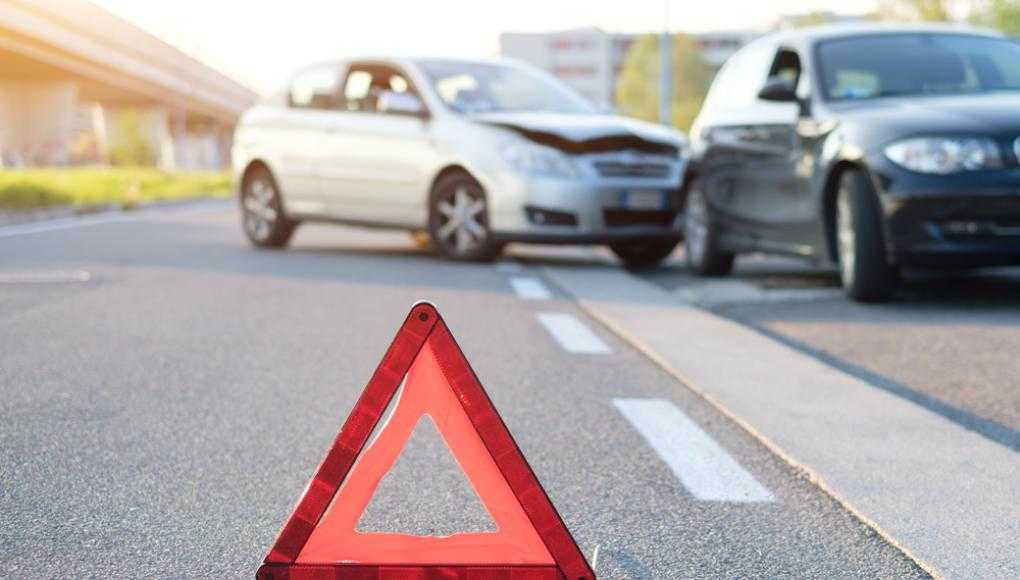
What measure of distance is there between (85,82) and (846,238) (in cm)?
5653

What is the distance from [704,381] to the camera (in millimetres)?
6355

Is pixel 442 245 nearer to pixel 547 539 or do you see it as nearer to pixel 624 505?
pixel 624 505

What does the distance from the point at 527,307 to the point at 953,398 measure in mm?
3473

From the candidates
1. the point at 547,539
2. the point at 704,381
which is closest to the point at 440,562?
the point at 547,539

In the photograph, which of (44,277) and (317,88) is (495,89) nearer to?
(317,88)

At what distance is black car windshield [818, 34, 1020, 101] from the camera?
9609mm

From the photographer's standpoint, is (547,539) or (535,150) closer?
(547,539)

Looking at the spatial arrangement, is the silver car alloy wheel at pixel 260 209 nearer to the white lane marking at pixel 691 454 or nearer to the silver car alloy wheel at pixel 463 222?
the silver car alloy wheel at pixel 463 222

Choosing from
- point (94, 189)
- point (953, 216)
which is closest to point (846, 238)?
point (953, 216)

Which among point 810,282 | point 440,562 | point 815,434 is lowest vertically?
point 810,282

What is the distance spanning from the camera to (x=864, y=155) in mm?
8789

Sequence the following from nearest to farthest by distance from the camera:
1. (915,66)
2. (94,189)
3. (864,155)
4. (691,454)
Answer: (691,454)
(864,155)
(915,66)
(94,189)

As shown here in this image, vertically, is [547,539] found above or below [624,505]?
above

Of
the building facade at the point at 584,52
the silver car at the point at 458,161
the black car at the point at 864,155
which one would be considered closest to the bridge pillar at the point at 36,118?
the silver car at the point at 458,161
